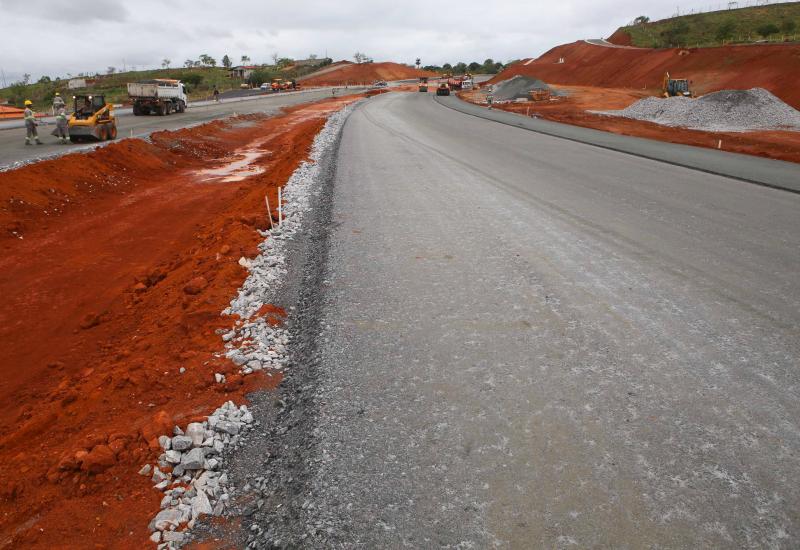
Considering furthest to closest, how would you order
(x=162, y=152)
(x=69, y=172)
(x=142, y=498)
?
1. (x=162, y=152)
2. (x=69, y=172)
3. (x=142, y=498)

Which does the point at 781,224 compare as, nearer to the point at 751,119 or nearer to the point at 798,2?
the point at 751,119

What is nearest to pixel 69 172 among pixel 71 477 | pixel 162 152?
pixel 162 152

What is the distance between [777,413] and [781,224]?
6.01 meters

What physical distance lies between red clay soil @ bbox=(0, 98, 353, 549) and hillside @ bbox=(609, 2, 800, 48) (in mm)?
63810

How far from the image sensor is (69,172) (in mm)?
14688

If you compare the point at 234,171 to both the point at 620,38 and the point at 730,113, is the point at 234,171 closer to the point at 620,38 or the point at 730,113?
the point at 730,113

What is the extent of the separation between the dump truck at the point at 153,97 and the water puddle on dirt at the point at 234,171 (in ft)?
59.4

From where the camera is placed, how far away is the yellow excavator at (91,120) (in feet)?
67.1

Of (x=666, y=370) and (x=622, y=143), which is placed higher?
(x=622, y=143)

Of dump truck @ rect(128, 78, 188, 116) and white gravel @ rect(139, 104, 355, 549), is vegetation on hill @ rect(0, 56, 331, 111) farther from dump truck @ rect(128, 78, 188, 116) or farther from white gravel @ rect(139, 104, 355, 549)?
white gravel @ rect(139, 104, 355, 549)

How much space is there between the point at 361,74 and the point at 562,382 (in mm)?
121130

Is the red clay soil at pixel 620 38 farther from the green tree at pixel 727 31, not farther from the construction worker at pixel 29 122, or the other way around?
the construction worker at pixel 29 122

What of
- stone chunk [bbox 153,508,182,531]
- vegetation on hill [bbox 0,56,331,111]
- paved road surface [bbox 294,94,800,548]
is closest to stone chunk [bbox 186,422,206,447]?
stone chunk [bbox 153,508,182,531]

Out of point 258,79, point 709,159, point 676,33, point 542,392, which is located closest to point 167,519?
point 542,392
